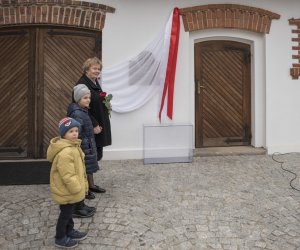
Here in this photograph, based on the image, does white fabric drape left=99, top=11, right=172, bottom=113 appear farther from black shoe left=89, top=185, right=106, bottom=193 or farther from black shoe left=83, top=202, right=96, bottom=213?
black shoe left=83, top=202, right=96, bottom=213

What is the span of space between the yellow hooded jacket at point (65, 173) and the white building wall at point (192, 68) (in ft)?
10.9

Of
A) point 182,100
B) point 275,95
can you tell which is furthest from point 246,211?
point 275,95

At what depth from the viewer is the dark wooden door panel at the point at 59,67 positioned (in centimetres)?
630

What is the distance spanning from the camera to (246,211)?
3783mm

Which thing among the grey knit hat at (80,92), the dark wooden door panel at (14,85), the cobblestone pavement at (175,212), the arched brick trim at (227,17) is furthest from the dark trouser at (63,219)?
the arched brick trim at (227,17)

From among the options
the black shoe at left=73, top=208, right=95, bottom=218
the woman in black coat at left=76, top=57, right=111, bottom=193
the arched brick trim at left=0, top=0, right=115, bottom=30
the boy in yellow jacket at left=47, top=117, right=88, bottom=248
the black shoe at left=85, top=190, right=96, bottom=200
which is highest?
the arched brick trim at left=0, top=0, right=115, bottom=30

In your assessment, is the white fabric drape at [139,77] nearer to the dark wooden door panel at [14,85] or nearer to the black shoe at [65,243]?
the dark wooden door panel at [14,85]

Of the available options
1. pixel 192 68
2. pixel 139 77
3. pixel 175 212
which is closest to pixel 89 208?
pixel 175 212

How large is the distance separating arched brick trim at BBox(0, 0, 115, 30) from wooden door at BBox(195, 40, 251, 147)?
2.45m

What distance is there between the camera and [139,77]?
632cm

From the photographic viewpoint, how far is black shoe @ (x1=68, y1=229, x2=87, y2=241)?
312 centimetres

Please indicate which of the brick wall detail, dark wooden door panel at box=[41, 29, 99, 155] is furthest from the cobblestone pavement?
the brick wall detail

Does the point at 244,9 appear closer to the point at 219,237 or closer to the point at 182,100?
the point at 182,100

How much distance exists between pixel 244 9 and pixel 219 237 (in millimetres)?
4807
